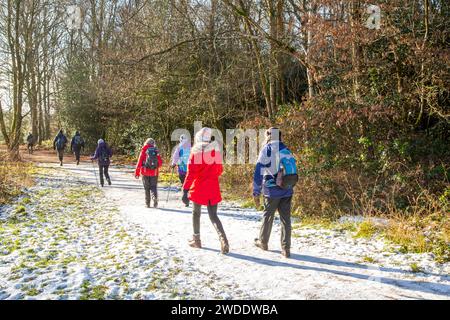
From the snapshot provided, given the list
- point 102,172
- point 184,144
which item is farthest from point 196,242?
point 102,172

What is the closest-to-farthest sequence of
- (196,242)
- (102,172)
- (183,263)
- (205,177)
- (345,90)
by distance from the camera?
(183,263) → (205,177) → (196,242) → (345,90) → (102,172)

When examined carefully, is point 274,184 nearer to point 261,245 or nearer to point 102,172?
→ point 261,245

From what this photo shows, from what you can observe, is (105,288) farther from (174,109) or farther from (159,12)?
(159,12)

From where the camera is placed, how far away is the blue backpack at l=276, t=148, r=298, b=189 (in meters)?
5.63

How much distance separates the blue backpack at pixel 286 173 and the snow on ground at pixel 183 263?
117 centimetres

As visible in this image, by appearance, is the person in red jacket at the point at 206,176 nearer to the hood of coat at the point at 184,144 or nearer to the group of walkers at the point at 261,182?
the group of walkers at the point at 261,182

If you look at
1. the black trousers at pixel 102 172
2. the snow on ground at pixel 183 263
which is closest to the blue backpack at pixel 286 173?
the snow on ground at pixel 183 263

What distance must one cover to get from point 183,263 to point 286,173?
2.03m

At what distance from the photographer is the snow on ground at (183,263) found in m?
4.56

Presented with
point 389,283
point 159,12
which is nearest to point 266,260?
point 389,283

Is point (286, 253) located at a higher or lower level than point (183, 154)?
lower

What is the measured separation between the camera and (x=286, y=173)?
18.5 ft

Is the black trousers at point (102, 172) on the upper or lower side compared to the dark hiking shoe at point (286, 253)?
upper

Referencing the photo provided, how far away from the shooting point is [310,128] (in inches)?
388
